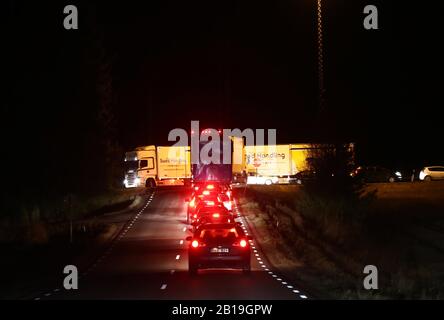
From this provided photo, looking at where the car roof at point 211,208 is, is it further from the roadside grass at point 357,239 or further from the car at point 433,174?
the car at point 433,174

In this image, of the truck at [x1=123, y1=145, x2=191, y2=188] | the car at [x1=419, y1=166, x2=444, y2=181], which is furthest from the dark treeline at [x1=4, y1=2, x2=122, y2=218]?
the car at [x1=419, y1=166, x2=444, y2=181]

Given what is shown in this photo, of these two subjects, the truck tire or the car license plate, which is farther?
the truck tire

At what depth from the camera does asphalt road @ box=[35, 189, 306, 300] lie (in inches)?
886

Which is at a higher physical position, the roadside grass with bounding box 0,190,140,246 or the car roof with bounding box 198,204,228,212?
the car roof with bounding box 198,204,228,212

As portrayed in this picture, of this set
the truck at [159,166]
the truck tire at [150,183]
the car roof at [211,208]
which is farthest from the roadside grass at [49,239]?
the truck tire at [150,183]

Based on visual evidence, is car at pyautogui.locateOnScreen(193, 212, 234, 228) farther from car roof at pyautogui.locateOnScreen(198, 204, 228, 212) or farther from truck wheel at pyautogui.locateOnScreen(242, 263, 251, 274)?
truck wheel at pyautogui.locateOnScreen(242, 263, 251, 274)

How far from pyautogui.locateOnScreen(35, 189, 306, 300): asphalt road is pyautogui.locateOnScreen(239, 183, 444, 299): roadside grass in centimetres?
140

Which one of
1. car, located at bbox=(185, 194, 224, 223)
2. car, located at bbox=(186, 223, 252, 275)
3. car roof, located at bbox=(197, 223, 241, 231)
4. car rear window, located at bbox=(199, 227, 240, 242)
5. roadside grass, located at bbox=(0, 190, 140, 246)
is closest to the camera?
car, located at bbox=(186, 223, 252, 275)

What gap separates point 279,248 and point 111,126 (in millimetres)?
Answer: 51612

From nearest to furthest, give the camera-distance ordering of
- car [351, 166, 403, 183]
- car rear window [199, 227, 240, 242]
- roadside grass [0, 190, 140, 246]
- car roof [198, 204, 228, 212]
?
car rear window [199, 227, 240, 242] → car roof [198, 204, 228, 212] → roadside grass [0, 190, 140, 246] → car [351, 166, 403, 183]

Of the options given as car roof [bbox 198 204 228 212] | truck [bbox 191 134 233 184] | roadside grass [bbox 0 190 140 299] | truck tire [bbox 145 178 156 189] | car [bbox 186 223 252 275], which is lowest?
roadside grass [bbox 0 190 140 299]

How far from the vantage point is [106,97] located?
8669 cm

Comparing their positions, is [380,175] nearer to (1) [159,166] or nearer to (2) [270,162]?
(2) [270,162]

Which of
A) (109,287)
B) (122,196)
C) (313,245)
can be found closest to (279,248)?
(313,245)
